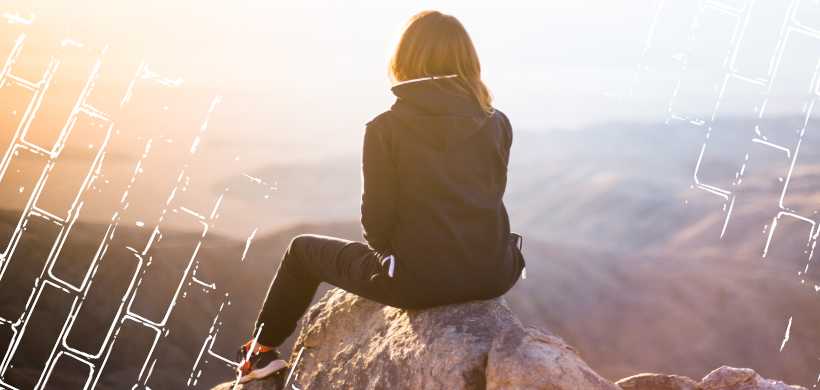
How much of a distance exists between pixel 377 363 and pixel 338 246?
0.52 metres

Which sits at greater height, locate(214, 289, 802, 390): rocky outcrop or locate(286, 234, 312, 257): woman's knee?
locate(286, 234, 312, 257): woman's knee

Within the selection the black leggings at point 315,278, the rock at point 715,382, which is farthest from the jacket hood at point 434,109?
the rock at point 715,382

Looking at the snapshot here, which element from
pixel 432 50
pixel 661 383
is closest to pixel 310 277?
pixel 432 50

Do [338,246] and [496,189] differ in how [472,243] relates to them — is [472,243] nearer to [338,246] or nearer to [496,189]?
[496,189]

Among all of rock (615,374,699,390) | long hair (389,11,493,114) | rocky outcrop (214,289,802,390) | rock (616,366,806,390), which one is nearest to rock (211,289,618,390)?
rocky outcrop (214,289,802,390)

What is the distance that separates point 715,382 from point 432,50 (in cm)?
256

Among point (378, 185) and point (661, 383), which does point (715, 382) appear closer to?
point (661, 383)

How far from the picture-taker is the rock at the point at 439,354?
2.98 meters

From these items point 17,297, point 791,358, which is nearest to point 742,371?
point 791,358

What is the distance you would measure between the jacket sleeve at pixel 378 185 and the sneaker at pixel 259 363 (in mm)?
940

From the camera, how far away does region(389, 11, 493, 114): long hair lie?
3.04 meters

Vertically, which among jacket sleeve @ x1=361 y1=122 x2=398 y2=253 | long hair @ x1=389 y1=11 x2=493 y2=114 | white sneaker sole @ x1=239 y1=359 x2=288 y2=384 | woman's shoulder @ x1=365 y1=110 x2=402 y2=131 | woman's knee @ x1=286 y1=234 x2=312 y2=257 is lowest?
white sneaker sole @ x1=239 y1=359 x2=288 y2=384

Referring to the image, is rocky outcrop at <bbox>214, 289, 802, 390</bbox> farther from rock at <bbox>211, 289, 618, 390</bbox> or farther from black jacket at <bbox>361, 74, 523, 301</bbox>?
black jacket at <bbox>361, 74, 523, 301</bbox>

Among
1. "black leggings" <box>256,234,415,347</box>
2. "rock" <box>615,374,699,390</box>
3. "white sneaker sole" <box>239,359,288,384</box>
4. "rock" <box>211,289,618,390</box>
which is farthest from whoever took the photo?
"rock" <box>615,374,699,390</box>
